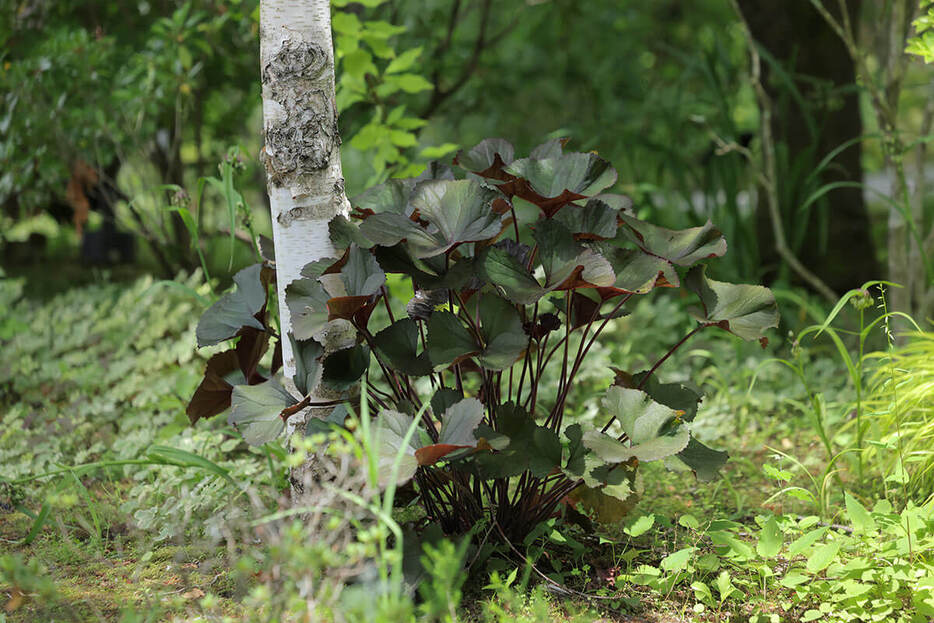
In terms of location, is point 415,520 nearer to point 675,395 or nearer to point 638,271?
point 675,395

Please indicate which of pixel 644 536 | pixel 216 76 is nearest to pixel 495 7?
pixel 216 76

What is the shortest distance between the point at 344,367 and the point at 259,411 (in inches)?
7.9

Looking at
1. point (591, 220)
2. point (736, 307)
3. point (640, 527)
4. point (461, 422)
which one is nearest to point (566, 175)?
point (591, 220)

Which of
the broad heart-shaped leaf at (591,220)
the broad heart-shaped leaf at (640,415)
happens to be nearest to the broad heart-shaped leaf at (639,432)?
the broad heart-shaped leaf at (640,415)

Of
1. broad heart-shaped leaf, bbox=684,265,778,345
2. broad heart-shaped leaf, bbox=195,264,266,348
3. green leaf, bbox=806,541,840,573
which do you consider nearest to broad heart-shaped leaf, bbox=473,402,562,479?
broad heart-shaped leaf, bbox=684,265,778,345

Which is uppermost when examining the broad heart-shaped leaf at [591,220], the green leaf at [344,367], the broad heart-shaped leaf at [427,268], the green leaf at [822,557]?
the broad heart-shaped leaf at [591,220]

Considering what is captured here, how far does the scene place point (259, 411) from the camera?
1.66m

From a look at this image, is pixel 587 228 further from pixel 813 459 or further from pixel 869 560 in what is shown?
pixel 813 459

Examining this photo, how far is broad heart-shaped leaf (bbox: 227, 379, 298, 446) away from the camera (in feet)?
5.31

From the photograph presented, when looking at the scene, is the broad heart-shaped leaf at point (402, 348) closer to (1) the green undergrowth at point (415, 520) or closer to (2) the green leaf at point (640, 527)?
(1) the green undergrowth at point (415, 520)

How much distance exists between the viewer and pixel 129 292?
3992mm

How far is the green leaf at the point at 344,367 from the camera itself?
5.42 feet

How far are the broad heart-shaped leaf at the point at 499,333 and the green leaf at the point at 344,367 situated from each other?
26 cm

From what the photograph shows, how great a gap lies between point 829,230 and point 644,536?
295cm
